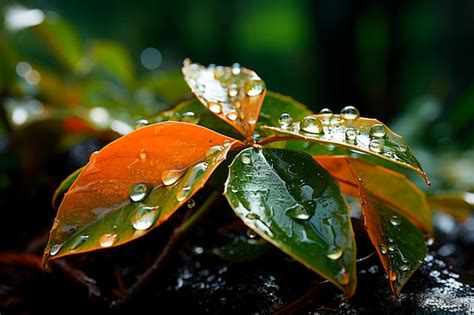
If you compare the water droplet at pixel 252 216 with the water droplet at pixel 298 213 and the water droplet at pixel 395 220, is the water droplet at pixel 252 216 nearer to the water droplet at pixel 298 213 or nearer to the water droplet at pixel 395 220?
the water droplet at pixel 298 213

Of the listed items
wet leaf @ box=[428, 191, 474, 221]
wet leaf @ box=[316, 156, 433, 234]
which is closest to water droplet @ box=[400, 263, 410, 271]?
wet leaf @ box=[316, 156, 433, 234]

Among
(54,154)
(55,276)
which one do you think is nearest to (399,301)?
(55,276)

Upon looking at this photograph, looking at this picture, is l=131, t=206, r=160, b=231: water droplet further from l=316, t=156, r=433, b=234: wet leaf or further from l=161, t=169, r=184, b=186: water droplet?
l=316, t=156, r=433, b=234: wet leaf

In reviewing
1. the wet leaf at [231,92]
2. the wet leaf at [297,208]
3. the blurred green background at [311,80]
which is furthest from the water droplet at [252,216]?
the blurred green background at [311,80]

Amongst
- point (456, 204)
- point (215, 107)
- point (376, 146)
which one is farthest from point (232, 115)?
point (456, 204)

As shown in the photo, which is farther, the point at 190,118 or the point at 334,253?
the point at 190,118

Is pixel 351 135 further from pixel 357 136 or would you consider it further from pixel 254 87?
pixel 254 87
